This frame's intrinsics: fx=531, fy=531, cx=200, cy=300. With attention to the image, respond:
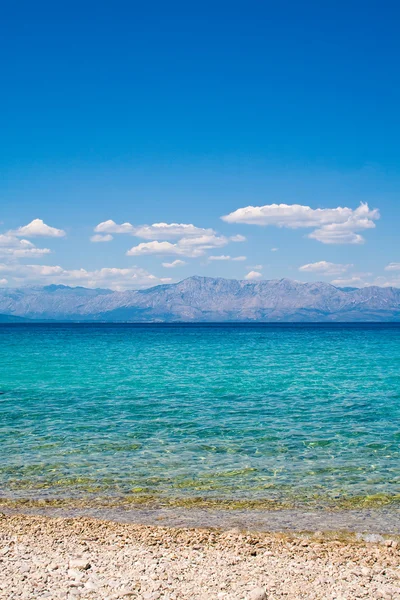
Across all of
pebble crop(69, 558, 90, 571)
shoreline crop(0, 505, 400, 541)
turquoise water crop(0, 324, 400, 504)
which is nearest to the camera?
pebble crop(69, 558, 90, 571)

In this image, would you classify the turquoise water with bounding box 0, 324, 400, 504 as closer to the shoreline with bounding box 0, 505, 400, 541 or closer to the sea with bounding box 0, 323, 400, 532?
the sea with bounding box 0, 323, 400, 532

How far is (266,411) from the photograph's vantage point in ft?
84.4

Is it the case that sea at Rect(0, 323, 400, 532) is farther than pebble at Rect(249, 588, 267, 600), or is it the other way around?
sea at Rect(0, 323, 400, 532)

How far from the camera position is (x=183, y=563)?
31.6 ft

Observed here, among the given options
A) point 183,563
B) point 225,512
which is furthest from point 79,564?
point 225,512

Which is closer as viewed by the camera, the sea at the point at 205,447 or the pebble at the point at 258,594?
the pebble at the point at 258,594

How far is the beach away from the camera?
8.55 meters

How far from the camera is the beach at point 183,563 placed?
8555mm

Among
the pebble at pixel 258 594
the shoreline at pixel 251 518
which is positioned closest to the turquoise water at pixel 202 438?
the shoreline at pixel 251 518

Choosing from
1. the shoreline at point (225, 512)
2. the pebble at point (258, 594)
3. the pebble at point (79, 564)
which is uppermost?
the pebble at point (258, 594)

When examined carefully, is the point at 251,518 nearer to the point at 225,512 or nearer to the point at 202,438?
the point at 225,512

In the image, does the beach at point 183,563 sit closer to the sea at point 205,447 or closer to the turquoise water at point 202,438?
the sea at point 205,447

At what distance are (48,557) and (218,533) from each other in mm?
3472

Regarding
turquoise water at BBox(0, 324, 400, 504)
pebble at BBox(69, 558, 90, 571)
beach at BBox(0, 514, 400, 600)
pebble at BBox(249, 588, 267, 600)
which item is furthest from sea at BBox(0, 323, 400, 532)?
pebble at BBox(249, 588, 267, 600)
